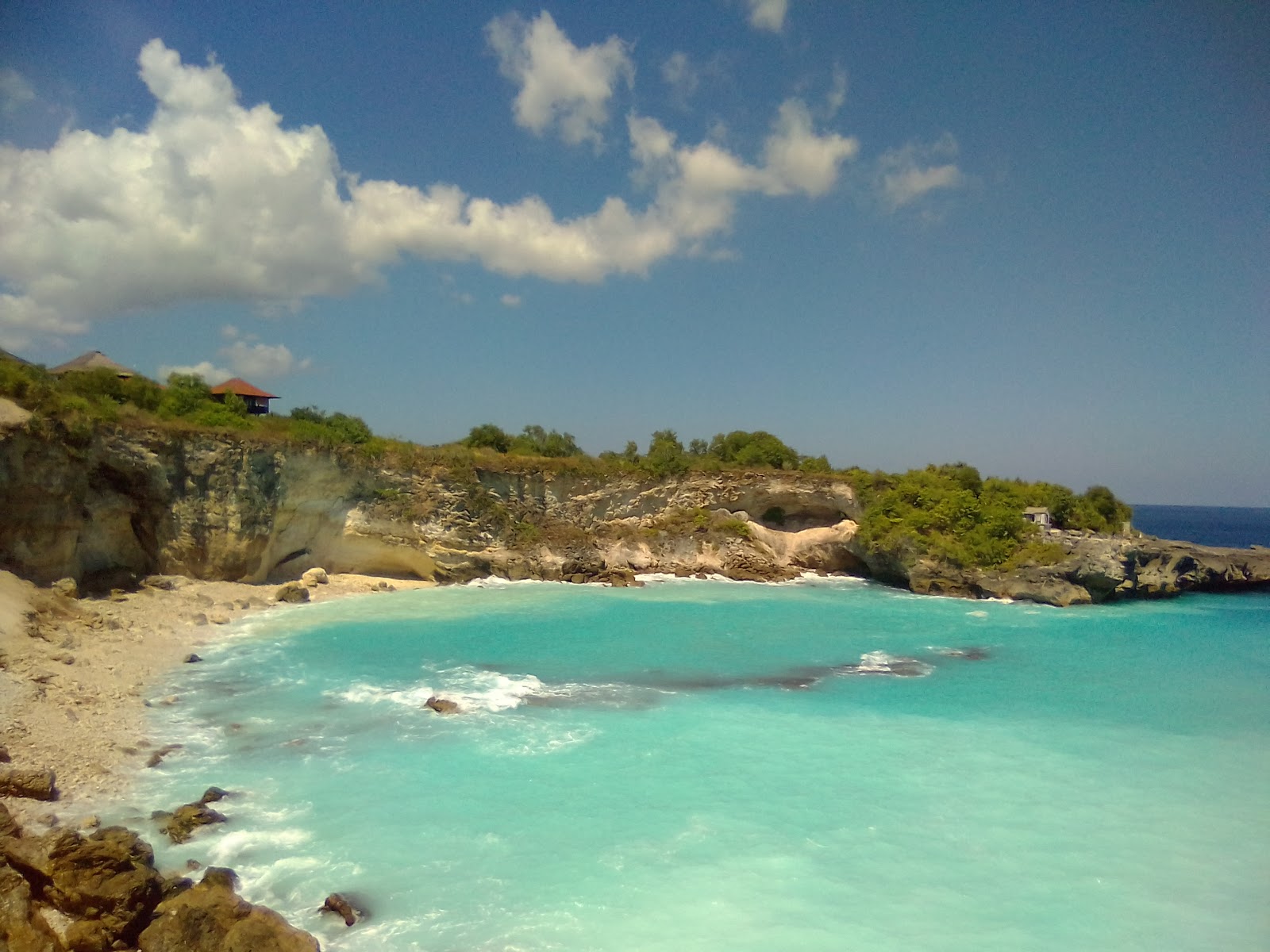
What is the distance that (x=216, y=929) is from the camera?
660 centimetres

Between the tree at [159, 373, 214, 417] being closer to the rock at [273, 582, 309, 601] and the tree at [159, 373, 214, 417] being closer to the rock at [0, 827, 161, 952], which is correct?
the rock at [273, 582, 309, 601]

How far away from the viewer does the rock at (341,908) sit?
283 inches

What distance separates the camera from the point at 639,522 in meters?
35.6

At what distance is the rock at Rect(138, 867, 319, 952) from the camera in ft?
20.9

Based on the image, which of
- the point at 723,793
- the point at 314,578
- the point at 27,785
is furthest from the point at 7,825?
the point at 314,578

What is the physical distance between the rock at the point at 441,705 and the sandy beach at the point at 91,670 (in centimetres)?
409

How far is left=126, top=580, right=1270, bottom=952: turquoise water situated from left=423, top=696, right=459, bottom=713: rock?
222mm

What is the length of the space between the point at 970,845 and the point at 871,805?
4.41 feet

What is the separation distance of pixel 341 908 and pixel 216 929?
1.12 metres

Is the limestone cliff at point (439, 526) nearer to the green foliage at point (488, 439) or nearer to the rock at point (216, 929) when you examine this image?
the green foliage at point (488, 439)

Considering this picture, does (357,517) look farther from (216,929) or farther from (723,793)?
(216,929)

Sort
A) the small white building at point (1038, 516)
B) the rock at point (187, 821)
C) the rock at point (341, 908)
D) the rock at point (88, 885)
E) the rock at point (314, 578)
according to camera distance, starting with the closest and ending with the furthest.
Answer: the rock at point (88, 885)
the rock at point (341, 908)
the rock at point (187, 821)
the rock at point (314, 578)
the small white building at point (1038, 516)

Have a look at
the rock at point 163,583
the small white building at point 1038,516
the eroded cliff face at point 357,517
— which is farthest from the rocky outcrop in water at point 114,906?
the small white building at point 1038,516

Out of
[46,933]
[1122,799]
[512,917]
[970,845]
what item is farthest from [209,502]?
[1122,799]
